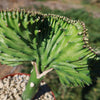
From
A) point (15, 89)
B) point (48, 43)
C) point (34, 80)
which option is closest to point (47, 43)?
point (48, 43)

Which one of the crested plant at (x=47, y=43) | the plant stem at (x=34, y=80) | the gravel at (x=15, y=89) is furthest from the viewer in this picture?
the gravel at (x=15, y=89)

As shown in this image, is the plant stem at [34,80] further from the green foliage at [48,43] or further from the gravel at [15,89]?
the gravel at [15,89]

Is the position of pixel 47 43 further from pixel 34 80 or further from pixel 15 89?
pixel 15 89

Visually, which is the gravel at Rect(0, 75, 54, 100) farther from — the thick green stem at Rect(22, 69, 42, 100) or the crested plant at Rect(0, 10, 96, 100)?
the crested plant at Rect(0, 10, 96, 100)

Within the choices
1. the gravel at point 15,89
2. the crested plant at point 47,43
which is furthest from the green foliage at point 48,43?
the gravel at point 15,89

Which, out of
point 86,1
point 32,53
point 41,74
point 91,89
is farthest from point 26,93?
point 86,1

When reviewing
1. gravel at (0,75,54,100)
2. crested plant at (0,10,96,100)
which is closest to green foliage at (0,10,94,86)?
crested plant at (0,10,96,100)

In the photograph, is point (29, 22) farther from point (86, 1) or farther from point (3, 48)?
point (86, 1)
